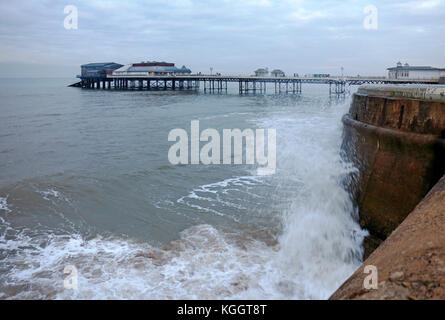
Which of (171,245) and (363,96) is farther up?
(363,96)

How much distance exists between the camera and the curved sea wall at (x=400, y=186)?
7.69 feet

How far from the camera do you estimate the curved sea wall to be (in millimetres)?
2345

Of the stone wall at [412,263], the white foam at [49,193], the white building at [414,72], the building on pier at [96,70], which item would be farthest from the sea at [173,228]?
the building on pier at [96,70]

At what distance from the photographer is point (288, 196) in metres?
9.02

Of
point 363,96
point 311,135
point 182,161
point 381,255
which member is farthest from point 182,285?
point 311,135

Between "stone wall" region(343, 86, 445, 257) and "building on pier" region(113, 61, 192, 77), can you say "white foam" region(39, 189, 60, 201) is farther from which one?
"building on pier" region(113, 61, 192, 77)

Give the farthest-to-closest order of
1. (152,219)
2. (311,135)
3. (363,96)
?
1. (311,135)
2. (152,219)
3. (363,96)

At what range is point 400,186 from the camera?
506cm

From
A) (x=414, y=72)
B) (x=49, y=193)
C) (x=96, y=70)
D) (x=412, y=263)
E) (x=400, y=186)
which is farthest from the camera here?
(x=96, y=70)

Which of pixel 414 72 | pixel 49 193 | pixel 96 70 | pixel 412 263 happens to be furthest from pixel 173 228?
pixel 96 70

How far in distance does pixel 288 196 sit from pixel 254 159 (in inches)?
167

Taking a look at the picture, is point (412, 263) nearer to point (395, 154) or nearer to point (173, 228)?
point (395, 154)

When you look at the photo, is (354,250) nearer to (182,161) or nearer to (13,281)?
(13,281)

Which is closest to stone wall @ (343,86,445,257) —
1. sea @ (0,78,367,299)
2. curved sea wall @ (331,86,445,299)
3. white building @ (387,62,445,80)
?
curved sea wall @ (331,86,445,299)
